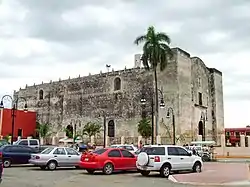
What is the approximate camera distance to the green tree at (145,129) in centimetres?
5384

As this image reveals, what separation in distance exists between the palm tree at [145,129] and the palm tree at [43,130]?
1823 centimetres

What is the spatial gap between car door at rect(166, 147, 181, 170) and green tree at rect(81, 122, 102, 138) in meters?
40.7

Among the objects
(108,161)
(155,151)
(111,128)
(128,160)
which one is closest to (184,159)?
(155,151)

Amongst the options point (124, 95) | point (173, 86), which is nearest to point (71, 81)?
point (124, 95)

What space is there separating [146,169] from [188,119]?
3836cm

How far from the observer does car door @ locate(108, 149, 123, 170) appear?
20047 mm

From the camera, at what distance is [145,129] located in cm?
5391

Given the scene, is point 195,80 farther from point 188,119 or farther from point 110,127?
point 110,127

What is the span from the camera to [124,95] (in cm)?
6047

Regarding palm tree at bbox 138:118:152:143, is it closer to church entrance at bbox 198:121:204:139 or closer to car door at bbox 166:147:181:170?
church entrance at bbox 198:121:204:139

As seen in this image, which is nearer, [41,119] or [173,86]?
[173,86]

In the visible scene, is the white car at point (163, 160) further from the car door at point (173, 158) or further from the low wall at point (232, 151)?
the low wall at point (232, 151)

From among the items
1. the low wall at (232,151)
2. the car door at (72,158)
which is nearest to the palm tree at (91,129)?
the low wall at (232,151)

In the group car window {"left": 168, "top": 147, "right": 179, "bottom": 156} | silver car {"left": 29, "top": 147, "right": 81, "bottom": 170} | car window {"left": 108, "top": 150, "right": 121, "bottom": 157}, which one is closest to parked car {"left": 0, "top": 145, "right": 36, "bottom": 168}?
silver car {"left": 29, "top": 147, "right": 81, "bottom": 170}
